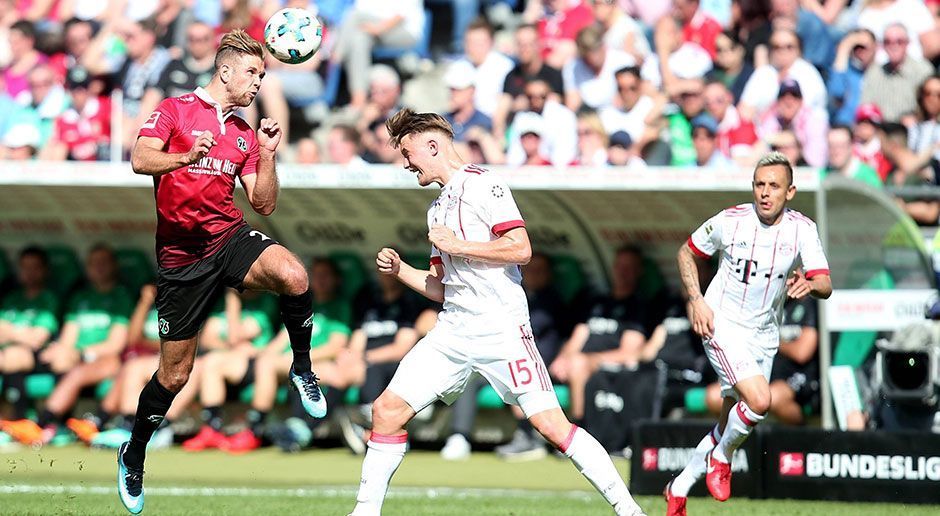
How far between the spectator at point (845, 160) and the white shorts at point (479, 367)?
6957 millimetres

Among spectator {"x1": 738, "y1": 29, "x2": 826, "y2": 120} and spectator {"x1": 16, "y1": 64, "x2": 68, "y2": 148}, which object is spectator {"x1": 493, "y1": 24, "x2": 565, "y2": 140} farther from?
spectator {"x1": 16, "y1": 64, "x2": 68, "y2": 148}

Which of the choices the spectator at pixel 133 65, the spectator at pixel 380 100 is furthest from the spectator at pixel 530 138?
the spectator at pixel 133 65

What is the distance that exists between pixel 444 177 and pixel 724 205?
5.85 meters

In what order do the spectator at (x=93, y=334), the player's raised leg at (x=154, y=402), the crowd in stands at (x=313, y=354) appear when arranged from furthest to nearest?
the spectator at (x=93, y=334) → the crowd in stands at (x=313, y=354) → the player's raised leg at (x=154, y=402)

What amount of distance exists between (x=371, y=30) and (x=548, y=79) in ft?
8.00

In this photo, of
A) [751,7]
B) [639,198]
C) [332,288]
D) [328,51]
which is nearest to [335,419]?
[332,288]

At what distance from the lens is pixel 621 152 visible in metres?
14.4

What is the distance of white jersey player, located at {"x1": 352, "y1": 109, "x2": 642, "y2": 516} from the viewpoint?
7.76 m

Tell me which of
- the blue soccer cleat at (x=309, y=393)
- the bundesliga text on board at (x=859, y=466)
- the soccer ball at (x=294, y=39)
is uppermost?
the soccer ball at (x=294, y=39)

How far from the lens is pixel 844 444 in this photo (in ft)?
34.3

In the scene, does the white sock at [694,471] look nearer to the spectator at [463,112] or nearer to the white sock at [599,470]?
the white sock at [599,470]

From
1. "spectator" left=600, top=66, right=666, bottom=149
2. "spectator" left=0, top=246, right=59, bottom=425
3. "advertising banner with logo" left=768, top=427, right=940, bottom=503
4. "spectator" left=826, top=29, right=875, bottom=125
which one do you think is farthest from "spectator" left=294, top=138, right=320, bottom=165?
"advertising banner with logo" left=768, top=427, right=940, bottom=503

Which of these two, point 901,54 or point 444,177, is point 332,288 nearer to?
point 901,54

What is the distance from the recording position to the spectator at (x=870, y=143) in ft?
47.0
